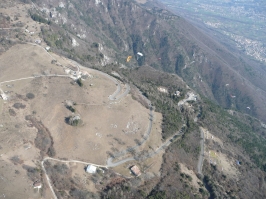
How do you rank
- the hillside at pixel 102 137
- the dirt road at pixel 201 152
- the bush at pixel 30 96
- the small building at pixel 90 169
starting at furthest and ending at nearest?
the dirt road at pixel 201 152 < the bush at pixel 30 96 < the small building at pixel 90 169 < the hillside at pixel 102 137

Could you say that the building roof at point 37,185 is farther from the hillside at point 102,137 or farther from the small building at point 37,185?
the hillside at point 102,137

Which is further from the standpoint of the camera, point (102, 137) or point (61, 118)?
point (61, 118)

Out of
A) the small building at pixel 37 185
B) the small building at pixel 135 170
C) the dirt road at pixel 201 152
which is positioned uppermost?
the small building at pixel 37 185

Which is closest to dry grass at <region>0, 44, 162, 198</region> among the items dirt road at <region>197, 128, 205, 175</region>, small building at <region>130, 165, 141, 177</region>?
small building at <region>130, 165, 141, 177</region>

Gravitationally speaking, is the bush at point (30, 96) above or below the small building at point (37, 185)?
above

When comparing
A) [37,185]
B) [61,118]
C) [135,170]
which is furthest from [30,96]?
[135,170]

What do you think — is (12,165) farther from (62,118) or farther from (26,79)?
(26,79)

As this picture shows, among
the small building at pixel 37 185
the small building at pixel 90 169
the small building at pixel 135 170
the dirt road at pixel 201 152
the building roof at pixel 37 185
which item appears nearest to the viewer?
the small building at pixel 37 185

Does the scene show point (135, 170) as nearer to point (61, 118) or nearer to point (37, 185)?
point (37, 185)

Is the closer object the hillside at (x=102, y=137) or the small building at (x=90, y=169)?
the hillside at (x=102, y=137)

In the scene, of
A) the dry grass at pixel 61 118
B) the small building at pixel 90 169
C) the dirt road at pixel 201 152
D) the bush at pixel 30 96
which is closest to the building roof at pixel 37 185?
the dry grass at pixel 61 118

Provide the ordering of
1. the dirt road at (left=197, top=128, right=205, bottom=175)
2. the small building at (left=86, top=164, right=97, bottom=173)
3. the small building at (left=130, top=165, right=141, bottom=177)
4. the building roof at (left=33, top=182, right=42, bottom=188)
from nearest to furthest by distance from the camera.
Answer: the building roof at (left=33, top=182, right=42, bottom=188) < the small building at (left=86, top=164, right=97, bottom=173) < the small building at (left=130, top=165, right=141, bottom=177) < the dirt road at (left=197, top=128, right=205, bottom=175)

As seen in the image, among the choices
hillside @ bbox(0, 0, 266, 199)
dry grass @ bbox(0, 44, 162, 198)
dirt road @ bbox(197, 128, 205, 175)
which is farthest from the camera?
dirt road @ bbox(197, 128, 205, 175)

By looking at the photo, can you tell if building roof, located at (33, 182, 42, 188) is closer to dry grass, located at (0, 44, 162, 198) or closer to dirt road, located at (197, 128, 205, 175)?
dry grass, located at (0, 44, 162, 198)
